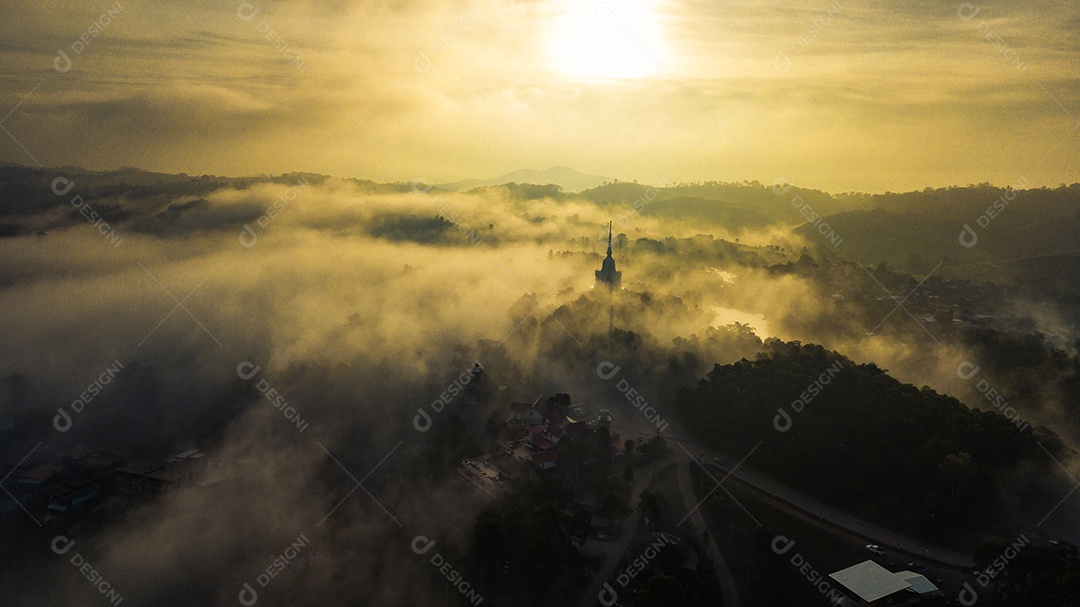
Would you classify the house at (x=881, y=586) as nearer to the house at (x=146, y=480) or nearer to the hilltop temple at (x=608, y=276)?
the house at (x=146, y=480)

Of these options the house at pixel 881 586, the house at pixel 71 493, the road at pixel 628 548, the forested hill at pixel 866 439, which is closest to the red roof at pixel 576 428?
the road at pixel 628 548

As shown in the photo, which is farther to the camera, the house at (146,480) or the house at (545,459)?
the house at (545,459)

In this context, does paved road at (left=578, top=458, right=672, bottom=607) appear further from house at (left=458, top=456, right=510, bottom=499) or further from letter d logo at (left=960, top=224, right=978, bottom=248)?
letter d logo at (left=960, top=224, right=978, bottom=248)

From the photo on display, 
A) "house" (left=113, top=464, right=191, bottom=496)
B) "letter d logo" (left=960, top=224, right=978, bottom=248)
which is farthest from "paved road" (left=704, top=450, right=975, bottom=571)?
"letter d logo" (left=960, top=224, right=978, bottom=248)

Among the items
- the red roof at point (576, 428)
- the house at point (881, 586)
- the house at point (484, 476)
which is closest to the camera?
the house at point (881, 586)

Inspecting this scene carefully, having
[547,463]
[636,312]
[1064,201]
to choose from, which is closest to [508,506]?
[547,463]

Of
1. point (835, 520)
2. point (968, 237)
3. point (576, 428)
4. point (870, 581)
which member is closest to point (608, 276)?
point (576, 428)

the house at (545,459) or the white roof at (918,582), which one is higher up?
the house at (545,459)

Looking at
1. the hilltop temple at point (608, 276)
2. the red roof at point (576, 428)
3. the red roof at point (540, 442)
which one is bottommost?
the red roof at point (540, 442)
